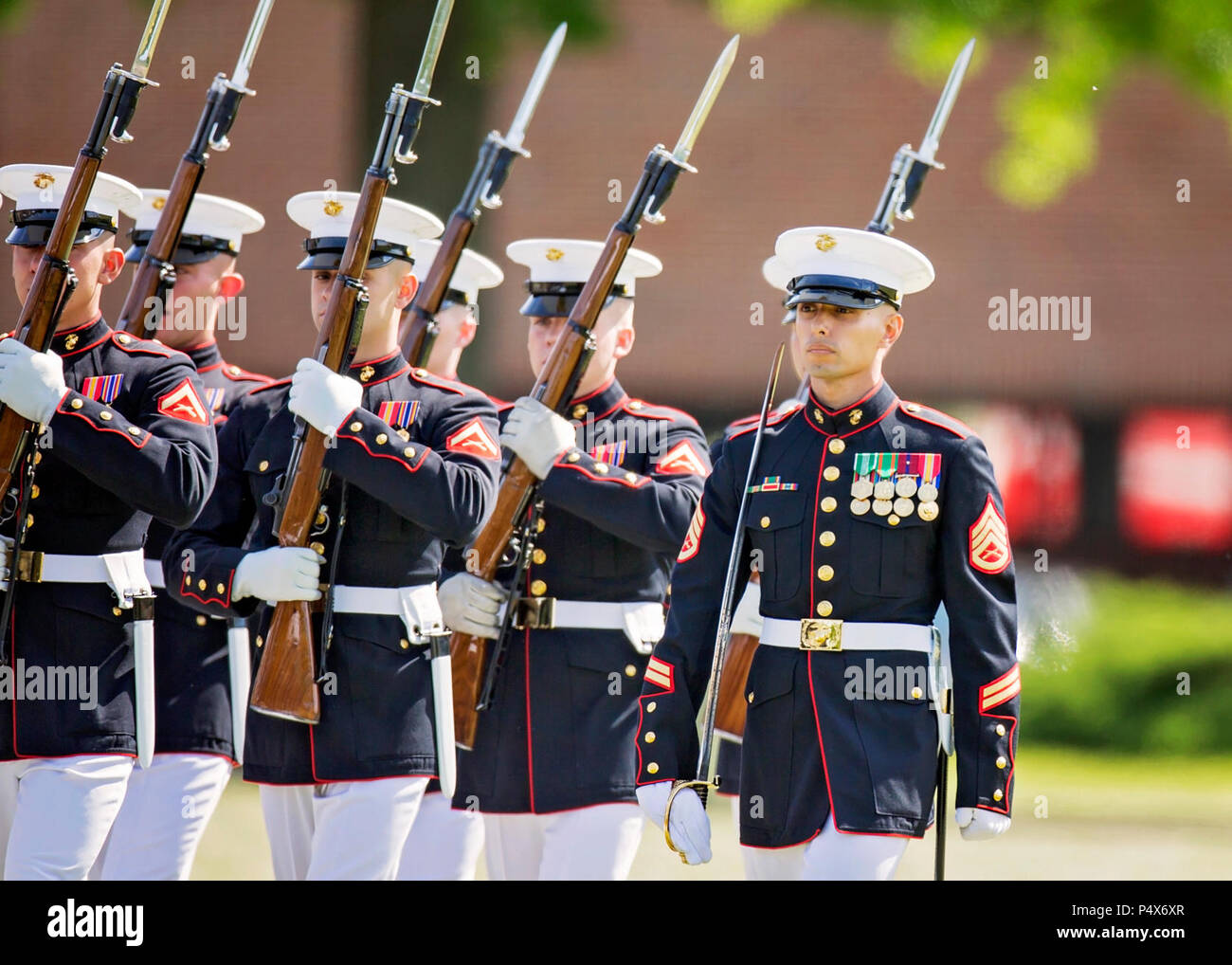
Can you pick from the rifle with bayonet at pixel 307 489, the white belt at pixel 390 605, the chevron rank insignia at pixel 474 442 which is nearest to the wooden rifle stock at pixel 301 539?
the rifle with bayonet at pixel 307 489

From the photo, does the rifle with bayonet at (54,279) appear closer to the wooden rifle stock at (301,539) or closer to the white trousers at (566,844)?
the wooden rifle stock at (301,539)

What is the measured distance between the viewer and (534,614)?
18.3ft

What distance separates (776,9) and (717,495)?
6364 mm

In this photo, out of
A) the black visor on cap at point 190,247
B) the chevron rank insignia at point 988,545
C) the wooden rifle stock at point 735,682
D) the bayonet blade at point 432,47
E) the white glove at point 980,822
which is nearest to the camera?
the white glove at point 980,822

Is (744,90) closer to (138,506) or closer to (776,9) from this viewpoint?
(776,9)

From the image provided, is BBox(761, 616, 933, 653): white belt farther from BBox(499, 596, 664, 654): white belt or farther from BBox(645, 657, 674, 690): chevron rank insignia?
BBox(499, 596, 664, 654): white belt

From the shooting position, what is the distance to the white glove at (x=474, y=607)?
5523 mm

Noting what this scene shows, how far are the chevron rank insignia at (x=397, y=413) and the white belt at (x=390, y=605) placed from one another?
463mm

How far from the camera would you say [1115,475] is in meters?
12.0

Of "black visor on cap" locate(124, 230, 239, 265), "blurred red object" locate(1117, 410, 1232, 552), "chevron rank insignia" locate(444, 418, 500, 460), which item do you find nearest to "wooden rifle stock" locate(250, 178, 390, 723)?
"chevron rank insignia" locate(444, 418, 500, 460)

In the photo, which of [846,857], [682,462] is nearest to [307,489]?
[682,462]

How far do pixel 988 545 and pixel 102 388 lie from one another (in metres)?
2.45

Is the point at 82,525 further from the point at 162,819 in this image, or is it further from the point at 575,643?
the point at 575,643
